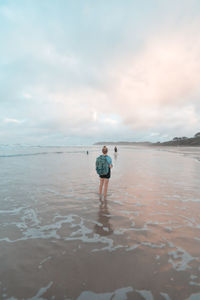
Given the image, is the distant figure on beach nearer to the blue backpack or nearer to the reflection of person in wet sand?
the blue backpack

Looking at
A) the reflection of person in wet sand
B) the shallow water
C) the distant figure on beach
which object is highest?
the distant figure on beach

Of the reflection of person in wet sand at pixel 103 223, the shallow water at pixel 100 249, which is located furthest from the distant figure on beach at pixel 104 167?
the reflection of person in wet sand at pixel 103 223

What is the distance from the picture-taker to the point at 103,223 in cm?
606

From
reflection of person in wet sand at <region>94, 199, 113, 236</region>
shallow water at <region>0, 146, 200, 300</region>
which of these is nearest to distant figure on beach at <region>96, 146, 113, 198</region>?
shallow water at <region>0, 146, 200, 300</region>

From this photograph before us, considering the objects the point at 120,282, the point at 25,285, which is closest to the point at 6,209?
the point at 25,285

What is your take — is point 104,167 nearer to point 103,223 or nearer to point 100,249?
point 103,223

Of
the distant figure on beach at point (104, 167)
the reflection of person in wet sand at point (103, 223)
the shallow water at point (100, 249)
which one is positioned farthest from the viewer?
the distant figure on beach at point (104, 167)

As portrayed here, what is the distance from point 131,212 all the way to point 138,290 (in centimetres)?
387

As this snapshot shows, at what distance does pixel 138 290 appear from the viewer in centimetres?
321

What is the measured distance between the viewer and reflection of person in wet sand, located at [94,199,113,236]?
5473mm

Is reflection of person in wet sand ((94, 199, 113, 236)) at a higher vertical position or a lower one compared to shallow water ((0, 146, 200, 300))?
lower

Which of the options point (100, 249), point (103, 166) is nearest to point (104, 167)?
point (103, 166)

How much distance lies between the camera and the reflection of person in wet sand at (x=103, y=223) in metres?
5.47

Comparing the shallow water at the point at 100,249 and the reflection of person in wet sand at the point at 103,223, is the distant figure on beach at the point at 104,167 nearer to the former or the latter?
the shallow water at the point at 100,249
